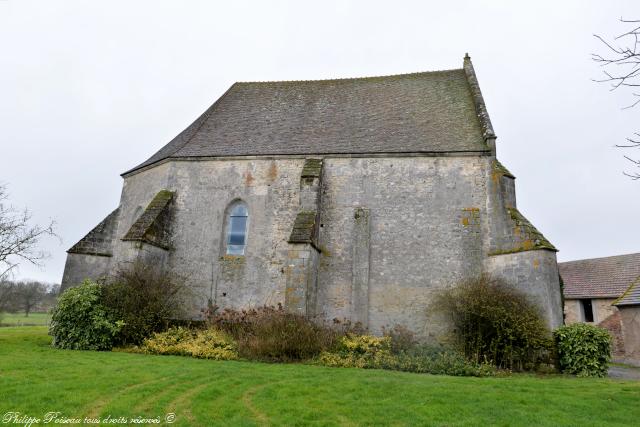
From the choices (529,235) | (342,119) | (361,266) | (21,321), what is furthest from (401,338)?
(21,321)

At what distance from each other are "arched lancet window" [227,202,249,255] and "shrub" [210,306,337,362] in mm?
3953

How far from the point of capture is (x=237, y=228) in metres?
16.0

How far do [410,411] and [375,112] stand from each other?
13.7 metres

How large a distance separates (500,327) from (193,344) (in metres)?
8.59

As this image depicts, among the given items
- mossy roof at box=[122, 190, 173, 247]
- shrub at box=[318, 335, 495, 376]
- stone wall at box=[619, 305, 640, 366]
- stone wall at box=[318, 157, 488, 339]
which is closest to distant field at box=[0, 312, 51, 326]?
mossy roof at box=[122, 190, 173, 247]

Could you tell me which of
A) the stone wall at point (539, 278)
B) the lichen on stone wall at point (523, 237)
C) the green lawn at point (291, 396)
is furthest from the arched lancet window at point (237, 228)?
the stone wall at point (539, 278)

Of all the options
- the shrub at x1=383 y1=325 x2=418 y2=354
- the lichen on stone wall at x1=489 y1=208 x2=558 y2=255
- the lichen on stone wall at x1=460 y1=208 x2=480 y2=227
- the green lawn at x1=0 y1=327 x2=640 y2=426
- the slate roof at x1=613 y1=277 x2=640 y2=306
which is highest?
the lichen on stone wall at x1=460 y1=208 x2=480 y2=227

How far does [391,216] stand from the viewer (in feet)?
49.5

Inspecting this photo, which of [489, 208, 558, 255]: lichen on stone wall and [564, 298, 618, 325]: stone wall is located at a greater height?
[489, 208, 558, 255]: lichen on stone wall

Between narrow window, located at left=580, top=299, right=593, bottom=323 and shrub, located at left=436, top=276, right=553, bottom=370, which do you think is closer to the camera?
shrub, located at left=436, top=276, right=553, bottom=370

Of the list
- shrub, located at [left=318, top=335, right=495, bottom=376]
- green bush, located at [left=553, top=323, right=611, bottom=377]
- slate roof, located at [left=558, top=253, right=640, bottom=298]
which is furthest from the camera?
slate roof, located at [left=558, top=253, right=640, bottom=298]

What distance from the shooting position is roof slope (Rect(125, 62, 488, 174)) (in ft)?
52.7

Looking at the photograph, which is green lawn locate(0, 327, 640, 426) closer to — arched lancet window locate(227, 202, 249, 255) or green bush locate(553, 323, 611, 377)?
green bush locate(553, 323, 611, 377)

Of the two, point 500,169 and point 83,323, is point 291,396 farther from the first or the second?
point 500,169
